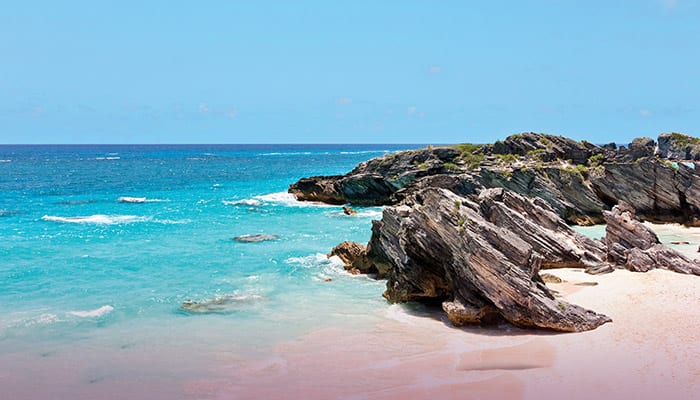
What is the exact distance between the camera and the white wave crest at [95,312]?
23594 mm

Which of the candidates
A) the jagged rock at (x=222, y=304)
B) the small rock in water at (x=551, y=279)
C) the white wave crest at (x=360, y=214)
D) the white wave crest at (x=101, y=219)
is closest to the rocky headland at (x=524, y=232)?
the small rock in water at (x=551, y=279)

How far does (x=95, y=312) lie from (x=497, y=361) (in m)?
16.8

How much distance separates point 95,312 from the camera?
78.7 ft

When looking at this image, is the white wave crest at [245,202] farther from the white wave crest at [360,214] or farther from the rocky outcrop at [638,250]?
the rocky outcrop at [638,250]

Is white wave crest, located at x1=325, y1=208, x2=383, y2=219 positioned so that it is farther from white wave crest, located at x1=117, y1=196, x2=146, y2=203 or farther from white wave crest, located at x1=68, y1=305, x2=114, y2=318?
white wave crest, located at x1=68, y1=305, x2=114, y2=318

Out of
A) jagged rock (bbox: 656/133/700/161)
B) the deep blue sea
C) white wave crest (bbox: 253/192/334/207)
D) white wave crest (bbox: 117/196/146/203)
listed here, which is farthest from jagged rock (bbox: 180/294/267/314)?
jagged rock (bbox: 656/133/700/161)

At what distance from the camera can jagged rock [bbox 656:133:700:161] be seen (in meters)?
91.9

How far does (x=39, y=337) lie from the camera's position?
21.0 metres

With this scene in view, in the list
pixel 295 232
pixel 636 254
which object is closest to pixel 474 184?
pixel 295 232

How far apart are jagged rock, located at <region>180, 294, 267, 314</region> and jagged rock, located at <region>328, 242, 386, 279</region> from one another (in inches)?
250

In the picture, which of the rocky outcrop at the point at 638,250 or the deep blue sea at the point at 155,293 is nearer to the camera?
the deep blue sea at the point at 155,293

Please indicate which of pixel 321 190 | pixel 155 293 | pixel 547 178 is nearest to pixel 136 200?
pixel 321 190

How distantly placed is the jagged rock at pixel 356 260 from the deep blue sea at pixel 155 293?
0.68 m

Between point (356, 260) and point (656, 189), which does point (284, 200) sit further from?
point (656, 189)
